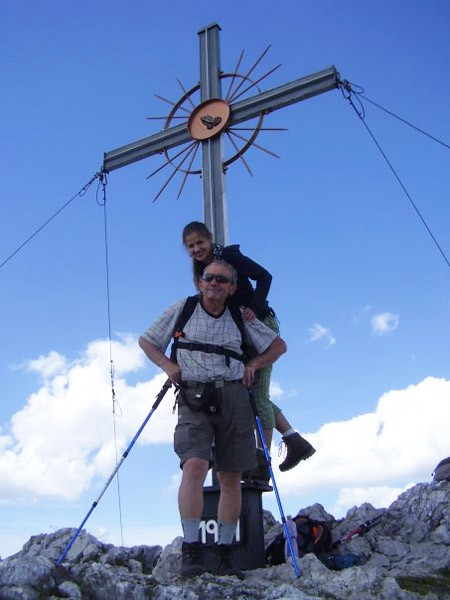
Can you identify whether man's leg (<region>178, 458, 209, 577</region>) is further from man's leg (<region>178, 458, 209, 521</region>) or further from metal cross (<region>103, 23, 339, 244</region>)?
metal cross (<region>103, 23, 339, 244</region>)

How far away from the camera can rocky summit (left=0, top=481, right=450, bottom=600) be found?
3.50 meters

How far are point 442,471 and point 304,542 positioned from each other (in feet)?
6.11

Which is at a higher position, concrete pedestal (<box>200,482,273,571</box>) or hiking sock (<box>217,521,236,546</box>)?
concrete pedestal (<box>200,482,273,571</box>)

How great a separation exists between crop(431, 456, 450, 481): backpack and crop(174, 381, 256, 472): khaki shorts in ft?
9.69

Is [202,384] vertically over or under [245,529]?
over

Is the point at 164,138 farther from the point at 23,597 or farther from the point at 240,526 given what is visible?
the point at 23,597

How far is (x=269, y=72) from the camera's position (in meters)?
8.05

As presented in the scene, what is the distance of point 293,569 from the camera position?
4.88m

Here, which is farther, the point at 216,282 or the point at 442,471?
the point at 442,471

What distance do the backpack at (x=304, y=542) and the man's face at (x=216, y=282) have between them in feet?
7.52

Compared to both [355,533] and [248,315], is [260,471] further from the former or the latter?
[248,315]

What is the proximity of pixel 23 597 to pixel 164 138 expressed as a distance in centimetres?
626

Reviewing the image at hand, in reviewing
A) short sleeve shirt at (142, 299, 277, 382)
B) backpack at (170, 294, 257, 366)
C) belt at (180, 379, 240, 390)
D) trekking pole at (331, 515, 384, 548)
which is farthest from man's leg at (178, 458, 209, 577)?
trekking pole at (331, 515, 384, 548)

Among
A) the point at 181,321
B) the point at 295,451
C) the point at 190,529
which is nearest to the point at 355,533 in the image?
the point at 295,451
